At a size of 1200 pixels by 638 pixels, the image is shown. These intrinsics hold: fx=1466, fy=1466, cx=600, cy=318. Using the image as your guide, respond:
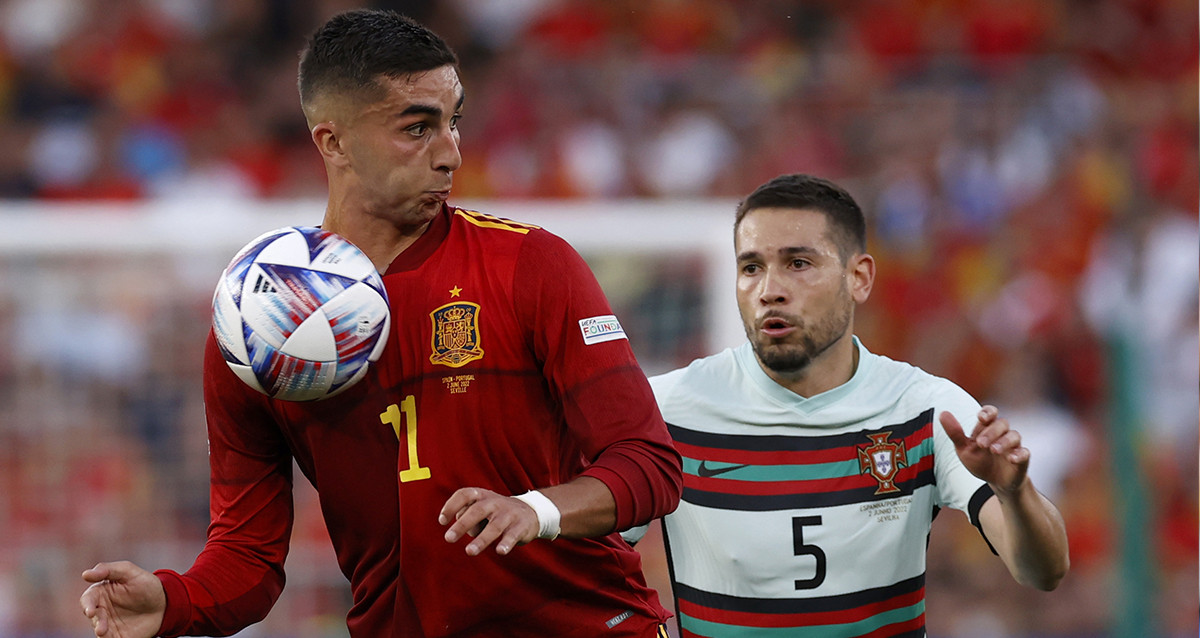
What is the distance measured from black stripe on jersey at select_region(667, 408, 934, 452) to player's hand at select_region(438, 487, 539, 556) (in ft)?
4.77

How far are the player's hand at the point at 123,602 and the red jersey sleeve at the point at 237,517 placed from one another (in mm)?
74

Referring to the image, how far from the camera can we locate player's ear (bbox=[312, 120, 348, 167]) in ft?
11.4

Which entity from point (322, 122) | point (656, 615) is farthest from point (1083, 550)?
point (322, 122)

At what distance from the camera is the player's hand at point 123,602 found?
3.24m

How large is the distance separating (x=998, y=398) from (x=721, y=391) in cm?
574

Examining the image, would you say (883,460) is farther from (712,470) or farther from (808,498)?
(712,470)

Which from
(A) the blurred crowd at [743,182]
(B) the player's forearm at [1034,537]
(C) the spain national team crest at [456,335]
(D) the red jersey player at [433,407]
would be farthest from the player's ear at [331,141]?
(A) the blurred crowd at [743,182]

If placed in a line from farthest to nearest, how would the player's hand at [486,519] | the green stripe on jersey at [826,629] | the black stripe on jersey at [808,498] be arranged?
1. the black stripe on jersey at [808,498]
2. the green stripe on jersey at [826,629]
3. the player's hand at [486,519]

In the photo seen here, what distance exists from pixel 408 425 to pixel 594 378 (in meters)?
0.46

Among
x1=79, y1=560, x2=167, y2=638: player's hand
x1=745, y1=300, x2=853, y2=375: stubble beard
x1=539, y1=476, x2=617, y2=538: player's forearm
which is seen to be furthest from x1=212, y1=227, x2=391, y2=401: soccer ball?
x1=745, y1=300, x2=853, y2=375: stubble beard

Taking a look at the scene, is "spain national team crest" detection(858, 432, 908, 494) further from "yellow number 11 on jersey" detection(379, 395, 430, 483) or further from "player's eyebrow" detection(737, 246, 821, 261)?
"yellow number 11 on jersey" detection(379, 395, 430, 483)

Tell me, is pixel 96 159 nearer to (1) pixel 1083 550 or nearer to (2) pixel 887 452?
(1) pixel 1083 550

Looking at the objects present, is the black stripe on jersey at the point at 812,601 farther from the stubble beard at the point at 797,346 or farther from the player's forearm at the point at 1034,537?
the stubble beard at the point at 797,346

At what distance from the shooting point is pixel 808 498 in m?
4.05
